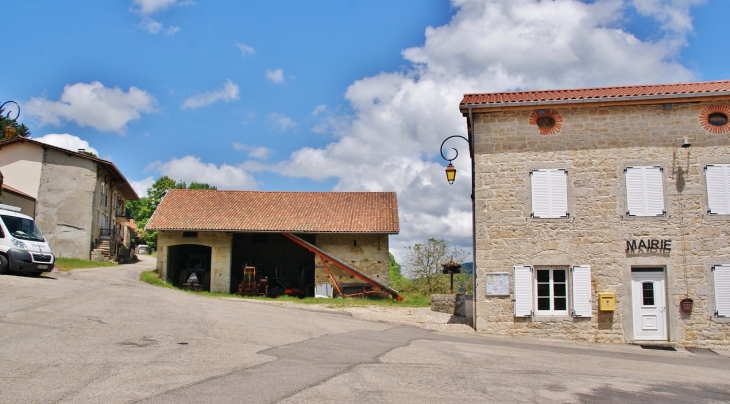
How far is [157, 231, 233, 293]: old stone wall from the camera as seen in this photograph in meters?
24.6

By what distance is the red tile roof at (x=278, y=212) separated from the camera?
80.6 ft

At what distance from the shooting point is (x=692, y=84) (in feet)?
45.1

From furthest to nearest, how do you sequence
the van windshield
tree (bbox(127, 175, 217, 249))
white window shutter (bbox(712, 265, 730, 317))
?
tree (bbox(127, 175, 217, 249))
the van windshield
white window shutter (bbox(712, 265, 730, 317))

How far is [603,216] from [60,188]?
→ 2571 cm

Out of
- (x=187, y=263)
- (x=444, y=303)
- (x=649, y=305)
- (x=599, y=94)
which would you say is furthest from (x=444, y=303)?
(x=187, y=263)

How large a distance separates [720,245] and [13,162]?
29.6 m

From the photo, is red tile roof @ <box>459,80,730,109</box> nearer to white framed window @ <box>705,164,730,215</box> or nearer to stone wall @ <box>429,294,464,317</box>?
white framed window @ <box>705,164,730,215</box>

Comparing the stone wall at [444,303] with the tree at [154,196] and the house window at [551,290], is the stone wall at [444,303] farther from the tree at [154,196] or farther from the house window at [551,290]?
the tree at [154,196]

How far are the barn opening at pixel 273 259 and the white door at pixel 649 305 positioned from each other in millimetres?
16303

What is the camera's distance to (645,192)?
13.3m

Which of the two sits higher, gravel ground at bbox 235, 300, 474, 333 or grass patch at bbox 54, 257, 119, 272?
grass patch at bbox 54, 257, 119, 272

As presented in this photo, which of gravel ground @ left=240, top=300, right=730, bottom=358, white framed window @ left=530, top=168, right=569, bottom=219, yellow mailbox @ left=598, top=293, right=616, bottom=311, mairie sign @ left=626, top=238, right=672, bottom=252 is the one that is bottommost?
gravel ground @ left=240, top=300, right=730, bottom=358

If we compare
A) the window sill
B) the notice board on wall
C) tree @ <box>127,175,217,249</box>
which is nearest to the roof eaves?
the notice board on wall

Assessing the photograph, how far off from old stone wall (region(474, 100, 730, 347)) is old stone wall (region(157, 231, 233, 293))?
1439 centimetres
